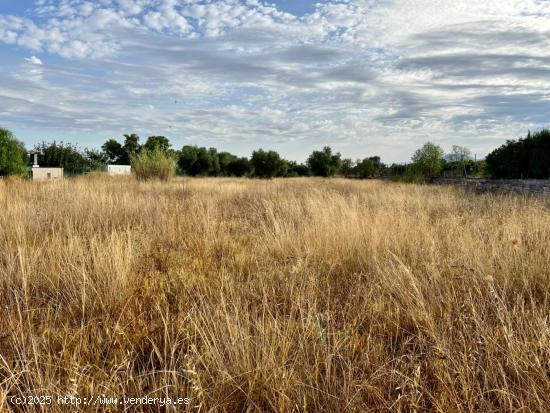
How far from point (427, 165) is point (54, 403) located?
84.5 feet

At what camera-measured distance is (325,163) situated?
177ft

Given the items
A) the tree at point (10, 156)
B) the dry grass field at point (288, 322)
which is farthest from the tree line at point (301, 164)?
the dry grass field at point (288, 322)

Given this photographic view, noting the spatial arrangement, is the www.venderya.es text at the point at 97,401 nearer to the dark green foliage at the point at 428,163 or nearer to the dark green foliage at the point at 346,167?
the dark green foliage at the point at 428,163

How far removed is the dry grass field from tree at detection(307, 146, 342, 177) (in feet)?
161

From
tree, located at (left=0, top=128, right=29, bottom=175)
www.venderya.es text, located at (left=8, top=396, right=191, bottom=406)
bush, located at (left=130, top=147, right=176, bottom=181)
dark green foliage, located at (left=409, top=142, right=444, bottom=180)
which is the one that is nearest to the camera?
www.venderya.es text, located at (left=8, top=396, right=191, bottom=406)

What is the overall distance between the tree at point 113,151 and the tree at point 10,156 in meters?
32.3

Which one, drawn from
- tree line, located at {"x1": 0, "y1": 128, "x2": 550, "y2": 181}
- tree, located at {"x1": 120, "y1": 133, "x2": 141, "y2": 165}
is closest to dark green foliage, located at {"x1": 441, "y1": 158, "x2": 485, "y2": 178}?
tree line, located at {"x1": 0, "y1": 128, "x2": 550, "y2": 181}

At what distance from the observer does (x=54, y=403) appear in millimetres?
1662

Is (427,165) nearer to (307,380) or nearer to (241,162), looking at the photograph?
(307,380)

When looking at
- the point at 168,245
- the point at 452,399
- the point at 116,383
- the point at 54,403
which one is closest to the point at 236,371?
the point at 116,383

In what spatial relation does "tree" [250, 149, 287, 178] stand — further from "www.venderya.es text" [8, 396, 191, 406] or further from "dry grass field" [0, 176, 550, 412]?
"www.venderya.es text" [8, 396, 191, 406]

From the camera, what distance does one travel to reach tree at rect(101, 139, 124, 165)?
205ft

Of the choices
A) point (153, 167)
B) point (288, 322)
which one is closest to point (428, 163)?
point (153, 167)

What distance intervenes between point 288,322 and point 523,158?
1885 centimetres
